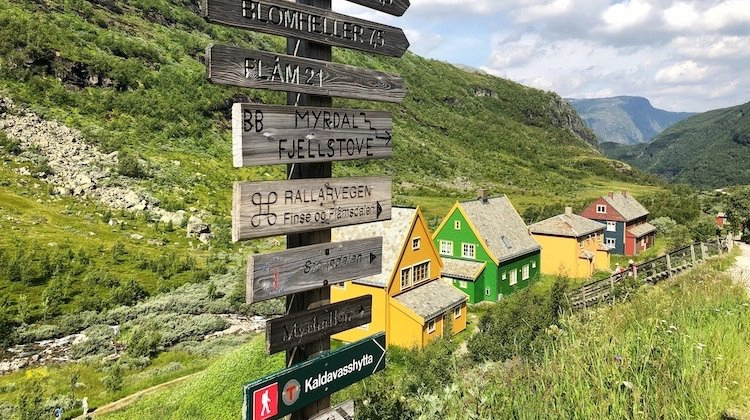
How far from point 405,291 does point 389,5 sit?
22796mm

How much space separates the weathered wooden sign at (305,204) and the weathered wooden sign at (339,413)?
1726 millimetres

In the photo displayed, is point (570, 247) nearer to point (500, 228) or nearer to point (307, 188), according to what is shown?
point (500, 228)

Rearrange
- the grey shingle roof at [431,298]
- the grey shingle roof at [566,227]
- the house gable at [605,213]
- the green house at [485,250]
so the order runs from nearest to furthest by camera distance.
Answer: the grey shingle roof at [431,298]
the green house at [485,250]
the grey shingle roof at [566,227]
the house gable at [605,213]

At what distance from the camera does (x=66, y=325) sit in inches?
988

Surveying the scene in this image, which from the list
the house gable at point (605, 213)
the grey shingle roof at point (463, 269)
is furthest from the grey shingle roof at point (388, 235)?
the house gable at point (605, 213)

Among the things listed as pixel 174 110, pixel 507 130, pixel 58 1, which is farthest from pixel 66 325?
pixel 507 130

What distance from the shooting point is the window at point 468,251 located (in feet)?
119

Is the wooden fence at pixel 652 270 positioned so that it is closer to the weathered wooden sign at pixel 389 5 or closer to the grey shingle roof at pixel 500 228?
the grey shingle roof at pixel 500 228

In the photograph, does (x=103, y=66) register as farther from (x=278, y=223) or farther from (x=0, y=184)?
(x=278, y=223)

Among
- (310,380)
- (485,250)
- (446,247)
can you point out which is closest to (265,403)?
(310,380)

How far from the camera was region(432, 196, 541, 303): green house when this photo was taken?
35312 mm

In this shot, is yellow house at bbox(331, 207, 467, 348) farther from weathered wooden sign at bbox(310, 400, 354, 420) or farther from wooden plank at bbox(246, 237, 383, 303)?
weathered wooden sign at bbox(310, 400, 354, 420)

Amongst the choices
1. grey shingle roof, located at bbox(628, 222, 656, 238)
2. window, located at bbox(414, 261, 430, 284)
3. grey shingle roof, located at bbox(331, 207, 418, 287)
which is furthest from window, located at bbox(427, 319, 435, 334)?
grey shingle roof, located at bbox(628, 222, 656, 238)

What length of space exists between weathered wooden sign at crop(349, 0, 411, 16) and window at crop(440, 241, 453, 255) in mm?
32504
